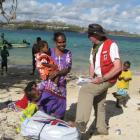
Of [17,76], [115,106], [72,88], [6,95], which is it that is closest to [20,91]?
[6,95]

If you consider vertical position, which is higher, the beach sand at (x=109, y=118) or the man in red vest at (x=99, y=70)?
the man in red vest at (x=99, y=70)

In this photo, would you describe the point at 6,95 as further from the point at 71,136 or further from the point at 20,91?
the point at 71,136

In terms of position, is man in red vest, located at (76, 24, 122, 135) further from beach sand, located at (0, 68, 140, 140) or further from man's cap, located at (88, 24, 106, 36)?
beach sand, located at (0, 68, 140, 140)

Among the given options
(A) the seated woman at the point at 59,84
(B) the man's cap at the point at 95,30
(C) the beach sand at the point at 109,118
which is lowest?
(C) the beach sand at the point at 109,118

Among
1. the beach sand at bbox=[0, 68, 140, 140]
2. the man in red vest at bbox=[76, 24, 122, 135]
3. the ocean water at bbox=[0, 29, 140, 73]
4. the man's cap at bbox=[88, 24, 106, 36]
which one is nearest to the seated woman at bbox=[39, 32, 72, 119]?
the man in red vest at bbox=[76, 24, 122, 135]

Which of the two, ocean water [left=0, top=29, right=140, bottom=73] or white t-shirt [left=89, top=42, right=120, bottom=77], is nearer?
white t-shirt [left=89, top=42, right=120, bottom=77]

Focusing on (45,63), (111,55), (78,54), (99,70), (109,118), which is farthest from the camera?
(78,54)

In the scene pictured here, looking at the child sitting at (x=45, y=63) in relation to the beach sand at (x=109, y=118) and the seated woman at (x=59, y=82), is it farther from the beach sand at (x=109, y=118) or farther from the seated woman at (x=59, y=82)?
the beach sand at (x=109, y=118)

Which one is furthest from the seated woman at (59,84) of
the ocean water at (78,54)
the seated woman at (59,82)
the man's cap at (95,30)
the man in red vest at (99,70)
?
the ocean water at (78,54)

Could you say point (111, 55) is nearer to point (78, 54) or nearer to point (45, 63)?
point (45, 63)

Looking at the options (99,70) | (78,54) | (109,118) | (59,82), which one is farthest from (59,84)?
(78,54)

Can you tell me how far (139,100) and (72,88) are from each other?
306cm

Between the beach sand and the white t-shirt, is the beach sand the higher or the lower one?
the lower one

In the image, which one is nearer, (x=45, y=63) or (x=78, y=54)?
(x=45, y=63)
